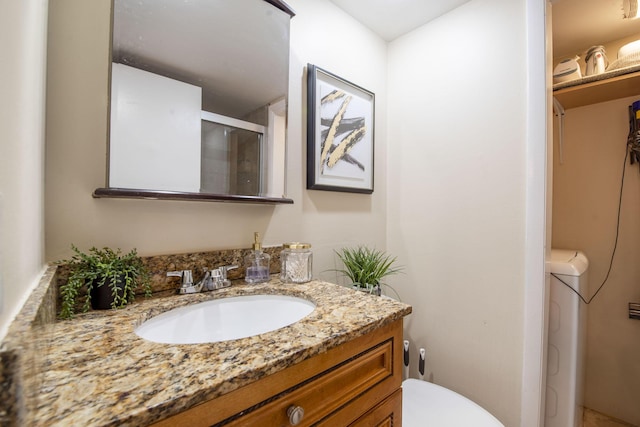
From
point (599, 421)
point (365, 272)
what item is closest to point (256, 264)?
point (365, 272)

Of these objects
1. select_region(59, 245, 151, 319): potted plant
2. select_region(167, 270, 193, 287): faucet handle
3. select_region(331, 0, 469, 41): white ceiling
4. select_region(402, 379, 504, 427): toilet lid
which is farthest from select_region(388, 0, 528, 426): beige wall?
select_region(59, 245, 151, 319): potted plant

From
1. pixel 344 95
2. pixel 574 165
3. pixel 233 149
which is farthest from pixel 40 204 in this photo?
pixel 574 165

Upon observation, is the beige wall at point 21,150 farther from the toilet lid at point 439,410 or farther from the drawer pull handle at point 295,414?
the toilet lid at point 439,410

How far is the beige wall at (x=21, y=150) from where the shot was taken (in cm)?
34

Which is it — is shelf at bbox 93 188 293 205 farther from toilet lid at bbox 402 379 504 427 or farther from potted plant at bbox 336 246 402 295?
toilet lid at bbox 402 379 504 427

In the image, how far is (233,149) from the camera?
0.95 meters

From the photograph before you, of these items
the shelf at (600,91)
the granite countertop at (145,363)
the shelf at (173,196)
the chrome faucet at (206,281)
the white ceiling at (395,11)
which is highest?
the white ceiling at (395,11)

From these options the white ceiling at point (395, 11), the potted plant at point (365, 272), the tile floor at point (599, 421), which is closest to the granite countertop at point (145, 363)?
the potted plant at point (365, 272)

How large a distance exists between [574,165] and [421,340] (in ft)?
4.88

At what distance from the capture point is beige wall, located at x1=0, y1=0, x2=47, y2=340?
0.34 m

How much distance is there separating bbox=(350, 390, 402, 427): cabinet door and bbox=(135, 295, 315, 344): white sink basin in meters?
0.28

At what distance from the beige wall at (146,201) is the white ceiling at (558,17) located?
10cm

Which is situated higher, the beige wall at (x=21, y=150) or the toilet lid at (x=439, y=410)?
the beige wall at (x=21, y=150)

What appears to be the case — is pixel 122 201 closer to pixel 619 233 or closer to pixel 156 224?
pixel 156 224
